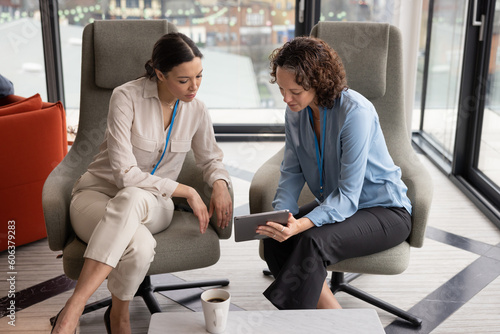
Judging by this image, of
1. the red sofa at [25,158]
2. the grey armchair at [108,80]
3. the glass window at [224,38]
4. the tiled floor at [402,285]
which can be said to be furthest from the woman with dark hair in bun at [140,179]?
the glass window at [224,38]

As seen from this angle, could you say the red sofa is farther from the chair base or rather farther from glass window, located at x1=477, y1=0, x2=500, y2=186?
glass window, located at x1=477, y1=0, x2=500, y2=186

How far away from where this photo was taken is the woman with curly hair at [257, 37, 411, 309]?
1744 mm

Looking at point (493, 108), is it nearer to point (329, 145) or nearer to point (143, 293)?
point (329, 145)

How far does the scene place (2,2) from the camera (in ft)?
13.6

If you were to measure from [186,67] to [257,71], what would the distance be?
2.68 metres

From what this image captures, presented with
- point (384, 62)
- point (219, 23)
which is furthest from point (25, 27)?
point (384, 62)

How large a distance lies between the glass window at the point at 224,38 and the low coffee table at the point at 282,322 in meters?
3.21

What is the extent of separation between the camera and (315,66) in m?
1.80

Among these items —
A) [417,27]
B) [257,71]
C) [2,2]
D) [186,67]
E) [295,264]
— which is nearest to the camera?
[295,264]

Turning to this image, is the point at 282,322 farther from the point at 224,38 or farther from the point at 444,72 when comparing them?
the point at 224,38

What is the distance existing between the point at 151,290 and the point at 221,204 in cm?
54

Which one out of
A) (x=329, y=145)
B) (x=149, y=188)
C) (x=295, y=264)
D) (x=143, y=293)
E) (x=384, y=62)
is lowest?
(x=143, y=293)

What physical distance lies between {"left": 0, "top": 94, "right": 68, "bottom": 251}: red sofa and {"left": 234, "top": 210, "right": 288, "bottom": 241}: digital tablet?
4.15 ft

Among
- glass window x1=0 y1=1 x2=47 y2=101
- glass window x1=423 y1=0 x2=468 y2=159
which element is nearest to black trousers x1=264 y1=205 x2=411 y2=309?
glass window x1=423 y1=0 x2=468 y2=159
